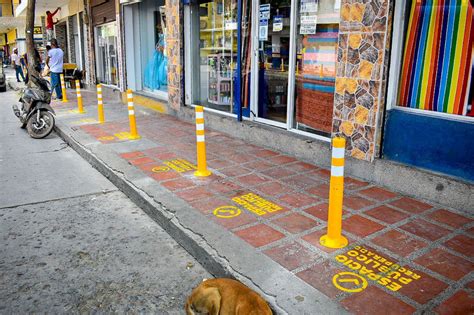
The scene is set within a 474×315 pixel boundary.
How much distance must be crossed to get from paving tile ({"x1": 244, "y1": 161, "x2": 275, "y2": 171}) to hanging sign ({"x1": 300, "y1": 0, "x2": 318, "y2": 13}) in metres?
2.54

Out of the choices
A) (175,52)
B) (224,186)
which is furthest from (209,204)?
(175,52)

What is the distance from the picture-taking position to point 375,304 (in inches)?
116

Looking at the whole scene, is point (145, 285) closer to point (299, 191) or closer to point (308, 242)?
point (308, 242)

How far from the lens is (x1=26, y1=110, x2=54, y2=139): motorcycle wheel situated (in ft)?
29.9

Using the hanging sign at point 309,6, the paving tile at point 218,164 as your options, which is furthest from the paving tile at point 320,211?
the hanging sign at point 309,6

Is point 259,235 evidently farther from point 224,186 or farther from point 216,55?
point 216,55

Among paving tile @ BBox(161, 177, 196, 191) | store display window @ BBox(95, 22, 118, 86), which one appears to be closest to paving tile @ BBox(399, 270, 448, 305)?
paving tile @ BBox(161, 177, 196, 191)

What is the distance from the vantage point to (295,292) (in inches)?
121

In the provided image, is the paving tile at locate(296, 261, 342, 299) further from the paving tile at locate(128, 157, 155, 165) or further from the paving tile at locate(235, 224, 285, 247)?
the paving tile at locate(128, 157, 155, 165)

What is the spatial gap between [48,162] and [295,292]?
581 cm

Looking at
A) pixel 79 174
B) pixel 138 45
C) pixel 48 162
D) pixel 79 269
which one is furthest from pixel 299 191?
pixel 138 45

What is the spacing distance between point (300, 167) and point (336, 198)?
2.60 meters

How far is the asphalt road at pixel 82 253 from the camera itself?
3312 millimetres

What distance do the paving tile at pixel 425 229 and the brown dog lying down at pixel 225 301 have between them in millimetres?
2008
